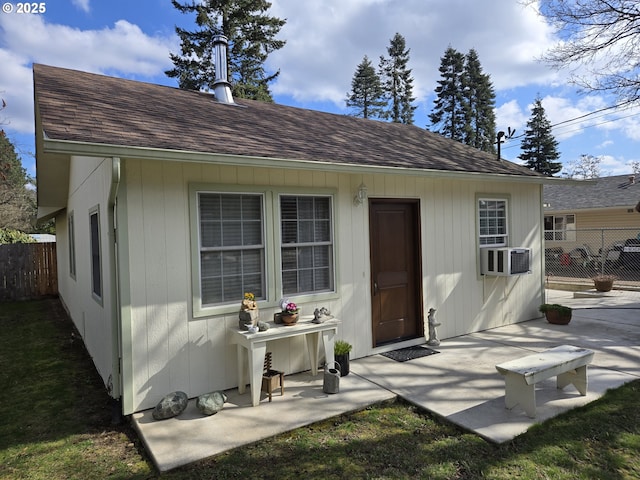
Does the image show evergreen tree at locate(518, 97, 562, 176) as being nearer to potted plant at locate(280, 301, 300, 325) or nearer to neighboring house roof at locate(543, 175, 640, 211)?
neighboring house roof at locate(543, 175, 640, 211)

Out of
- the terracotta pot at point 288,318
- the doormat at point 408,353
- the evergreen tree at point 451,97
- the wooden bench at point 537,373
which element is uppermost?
the evergreen tree at point 451,97

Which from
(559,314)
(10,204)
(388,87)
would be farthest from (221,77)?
(388,87)

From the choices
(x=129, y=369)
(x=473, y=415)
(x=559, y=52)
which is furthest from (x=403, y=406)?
(x=559, y=52)

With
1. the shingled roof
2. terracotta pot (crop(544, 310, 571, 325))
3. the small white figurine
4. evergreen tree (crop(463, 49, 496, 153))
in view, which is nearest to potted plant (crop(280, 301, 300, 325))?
the shingled roof

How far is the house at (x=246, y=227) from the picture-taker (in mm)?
3654

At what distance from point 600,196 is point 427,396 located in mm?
18407

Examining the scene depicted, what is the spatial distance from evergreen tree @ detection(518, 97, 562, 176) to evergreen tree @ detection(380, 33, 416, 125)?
9.40 metres

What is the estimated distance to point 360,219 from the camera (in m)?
5.08

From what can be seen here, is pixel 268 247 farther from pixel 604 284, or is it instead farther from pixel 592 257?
pixel 592 257

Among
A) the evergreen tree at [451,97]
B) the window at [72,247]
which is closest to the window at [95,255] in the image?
the window at [72,247]

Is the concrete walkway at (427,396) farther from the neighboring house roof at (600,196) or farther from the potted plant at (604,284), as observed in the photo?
the neighboring house roof at (600,196)

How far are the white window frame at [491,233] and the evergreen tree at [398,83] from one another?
75.7 feet

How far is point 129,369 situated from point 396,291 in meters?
3.43

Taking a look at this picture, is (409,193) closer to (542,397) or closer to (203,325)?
(542,397)
